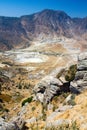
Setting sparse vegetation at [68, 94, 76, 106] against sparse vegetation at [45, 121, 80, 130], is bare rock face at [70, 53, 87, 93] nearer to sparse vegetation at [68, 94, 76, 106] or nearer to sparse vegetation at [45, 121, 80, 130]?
sparse vegetation at [68, 94, 76, 106]

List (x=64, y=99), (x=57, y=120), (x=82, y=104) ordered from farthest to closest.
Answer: (x=64, y=99) < (x=82, y=104) < (x=57, y=120)

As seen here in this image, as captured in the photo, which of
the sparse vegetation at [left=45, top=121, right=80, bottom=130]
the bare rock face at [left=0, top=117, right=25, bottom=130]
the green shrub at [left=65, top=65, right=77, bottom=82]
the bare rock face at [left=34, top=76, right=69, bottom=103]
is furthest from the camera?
the green shrub at [left=65, top=65, right=77, bottom=82]

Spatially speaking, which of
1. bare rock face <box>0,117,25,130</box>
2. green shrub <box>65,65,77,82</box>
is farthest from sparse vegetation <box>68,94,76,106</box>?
bare rock face <box>0,117,25,130</box>

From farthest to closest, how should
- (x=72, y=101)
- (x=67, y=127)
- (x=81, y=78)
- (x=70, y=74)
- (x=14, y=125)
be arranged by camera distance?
1. (x=70, y=74)
2. (x=81, y=78)
3. (x=72, y=101)
4. (x=14, y=125)
5. (x=67, y=127)

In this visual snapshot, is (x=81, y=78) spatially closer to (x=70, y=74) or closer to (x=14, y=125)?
(x=70, y=74)

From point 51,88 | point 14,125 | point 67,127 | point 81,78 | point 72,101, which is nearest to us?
point 67,127

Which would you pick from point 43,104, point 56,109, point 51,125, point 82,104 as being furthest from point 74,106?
point 43,104

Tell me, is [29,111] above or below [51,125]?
below

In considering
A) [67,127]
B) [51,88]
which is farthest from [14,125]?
[51,88]

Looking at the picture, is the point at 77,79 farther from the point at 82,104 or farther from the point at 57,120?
the point at 57,120
